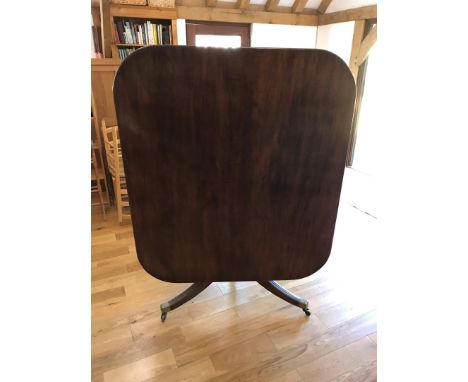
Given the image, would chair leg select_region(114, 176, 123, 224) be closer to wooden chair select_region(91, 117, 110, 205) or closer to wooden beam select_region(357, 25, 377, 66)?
wooden chair select_region(91, 117, 110, 205)

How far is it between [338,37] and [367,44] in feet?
2.35

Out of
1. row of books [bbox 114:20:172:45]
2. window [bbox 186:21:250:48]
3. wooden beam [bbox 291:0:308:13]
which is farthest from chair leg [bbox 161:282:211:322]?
wooden beam [bbox 291:0:308:13]

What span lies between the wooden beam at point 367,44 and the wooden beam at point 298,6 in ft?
3.99

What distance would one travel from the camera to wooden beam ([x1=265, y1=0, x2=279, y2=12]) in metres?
4.11

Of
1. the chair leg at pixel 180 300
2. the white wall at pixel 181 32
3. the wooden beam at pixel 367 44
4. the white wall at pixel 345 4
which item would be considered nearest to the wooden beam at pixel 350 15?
the white wall at pixel 345 4

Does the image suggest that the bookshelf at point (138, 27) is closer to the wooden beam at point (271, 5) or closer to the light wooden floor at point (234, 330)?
the wooden beam at point (271, 5)

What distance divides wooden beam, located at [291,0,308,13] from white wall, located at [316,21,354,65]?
0.48 m

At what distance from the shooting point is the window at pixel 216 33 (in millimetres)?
4090

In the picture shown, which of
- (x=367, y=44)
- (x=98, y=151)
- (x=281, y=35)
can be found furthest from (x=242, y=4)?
(x=98, y=151)

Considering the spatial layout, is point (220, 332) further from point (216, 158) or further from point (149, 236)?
point (216, 158)

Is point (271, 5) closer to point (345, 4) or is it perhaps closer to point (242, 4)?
point (242, 4)

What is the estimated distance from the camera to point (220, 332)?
131 centimetres
